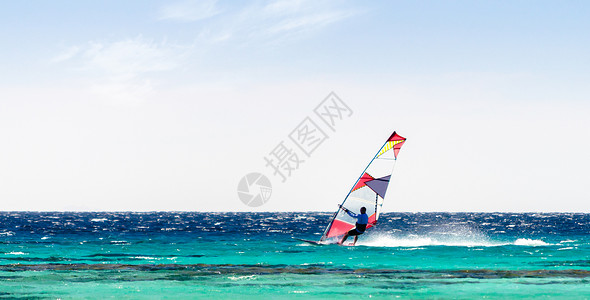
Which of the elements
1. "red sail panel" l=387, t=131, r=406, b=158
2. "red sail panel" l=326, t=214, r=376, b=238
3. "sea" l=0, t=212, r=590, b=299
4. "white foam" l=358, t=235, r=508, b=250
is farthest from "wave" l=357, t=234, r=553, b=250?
"red sail panel" l=387, t=131, r=406, b=158

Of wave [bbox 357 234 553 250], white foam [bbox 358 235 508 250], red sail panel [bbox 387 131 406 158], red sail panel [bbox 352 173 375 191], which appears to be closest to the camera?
red sail panel [bbox 387 131 406 158]

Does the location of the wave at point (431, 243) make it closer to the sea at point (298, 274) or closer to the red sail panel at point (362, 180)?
the sea at point (298, 274)

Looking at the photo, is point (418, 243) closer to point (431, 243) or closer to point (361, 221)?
point (431, 243)

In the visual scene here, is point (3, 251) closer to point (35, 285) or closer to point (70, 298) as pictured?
point (35, 285)

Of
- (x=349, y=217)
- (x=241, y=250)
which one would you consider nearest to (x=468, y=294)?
(x=349, y=217)

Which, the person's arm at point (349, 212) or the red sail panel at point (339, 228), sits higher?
the person's arm at point (349, 212)

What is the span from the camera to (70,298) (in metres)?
21.1

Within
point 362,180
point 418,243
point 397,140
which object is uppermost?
point 397,140

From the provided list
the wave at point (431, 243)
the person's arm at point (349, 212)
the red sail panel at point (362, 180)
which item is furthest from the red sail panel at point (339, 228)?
the wave at point (431, 243)

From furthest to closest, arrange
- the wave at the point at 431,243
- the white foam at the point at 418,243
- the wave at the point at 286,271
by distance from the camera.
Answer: the wave at the point at 431,243, the white foam at the point at 418,243, the wave at the point at 286,271

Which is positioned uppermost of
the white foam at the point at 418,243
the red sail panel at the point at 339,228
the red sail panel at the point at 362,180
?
the red sail panel at the point at 362,180

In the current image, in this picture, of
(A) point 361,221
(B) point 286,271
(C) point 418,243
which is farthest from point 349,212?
(C) point 418,243

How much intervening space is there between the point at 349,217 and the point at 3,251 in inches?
843

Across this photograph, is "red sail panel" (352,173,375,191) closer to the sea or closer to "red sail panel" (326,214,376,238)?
"red sail panel" (326,214,376,238)
